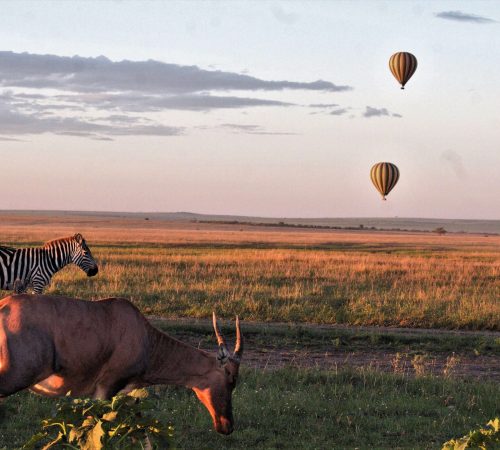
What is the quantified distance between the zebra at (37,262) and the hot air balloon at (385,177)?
33.0 m

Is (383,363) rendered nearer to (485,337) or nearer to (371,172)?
(485,337)

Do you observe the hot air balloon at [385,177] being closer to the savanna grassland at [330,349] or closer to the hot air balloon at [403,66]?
the hot air balloon at [403,66]

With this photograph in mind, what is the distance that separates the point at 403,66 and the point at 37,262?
30.5 m

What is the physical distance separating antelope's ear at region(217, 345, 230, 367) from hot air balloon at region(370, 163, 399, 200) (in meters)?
45.0

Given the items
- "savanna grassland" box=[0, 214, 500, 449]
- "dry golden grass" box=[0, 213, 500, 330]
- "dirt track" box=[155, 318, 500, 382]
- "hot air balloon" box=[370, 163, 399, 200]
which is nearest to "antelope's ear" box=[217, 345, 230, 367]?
"savanna grassland" box=[0, 214, 500, 449]

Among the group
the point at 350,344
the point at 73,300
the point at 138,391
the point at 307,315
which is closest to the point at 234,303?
the point at 307,315

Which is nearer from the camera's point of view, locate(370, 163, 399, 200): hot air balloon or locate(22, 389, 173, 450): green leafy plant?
locate(22, 389, 173, 450): green leafy plant

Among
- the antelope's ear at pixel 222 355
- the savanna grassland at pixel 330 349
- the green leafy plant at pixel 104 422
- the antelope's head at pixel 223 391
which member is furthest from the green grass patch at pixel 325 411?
the green leafy plant at pixel 104 422

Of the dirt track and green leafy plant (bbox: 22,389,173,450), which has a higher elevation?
green leafy plant (bbox: 22,389,173,450)

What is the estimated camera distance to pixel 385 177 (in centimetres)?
5244

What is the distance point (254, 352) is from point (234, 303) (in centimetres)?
647

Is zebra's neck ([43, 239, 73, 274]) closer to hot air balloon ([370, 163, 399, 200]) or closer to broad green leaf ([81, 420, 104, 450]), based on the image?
broad green leaf ([81, 420, 104, 450])

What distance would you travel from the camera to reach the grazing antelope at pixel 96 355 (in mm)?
7422

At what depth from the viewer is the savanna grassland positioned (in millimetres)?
9922
